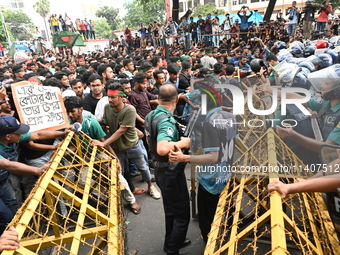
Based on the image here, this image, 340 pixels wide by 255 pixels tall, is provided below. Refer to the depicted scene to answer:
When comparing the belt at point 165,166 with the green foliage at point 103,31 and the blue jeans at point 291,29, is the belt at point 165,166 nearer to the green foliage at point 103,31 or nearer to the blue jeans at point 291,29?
the blue jeans at point 291,29

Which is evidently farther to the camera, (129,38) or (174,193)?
(129,38)

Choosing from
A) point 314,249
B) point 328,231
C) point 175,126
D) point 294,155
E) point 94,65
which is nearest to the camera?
point 314,249

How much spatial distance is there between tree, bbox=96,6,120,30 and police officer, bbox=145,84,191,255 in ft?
207

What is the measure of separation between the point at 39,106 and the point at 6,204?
3.68 ft

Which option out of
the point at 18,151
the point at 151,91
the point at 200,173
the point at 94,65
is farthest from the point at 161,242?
the point at 94,65

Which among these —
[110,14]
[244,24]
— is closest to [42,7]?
[110,14]

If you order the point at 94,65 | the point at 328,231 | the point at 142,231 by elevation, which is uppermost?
the point at 94,65

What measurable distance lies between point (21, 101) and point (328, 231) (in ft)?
10.6

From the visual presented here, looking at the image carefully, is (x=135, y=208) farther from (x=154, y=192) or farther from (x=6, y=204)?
(x=6, y=204)

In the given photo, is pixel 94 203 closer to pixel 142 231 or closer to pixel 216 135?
pixel 142 231

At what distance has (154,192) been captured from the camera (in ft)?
13.1

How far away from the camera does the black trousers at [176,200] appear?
2529 millimetres

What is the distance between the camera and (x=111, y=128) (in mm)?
3703

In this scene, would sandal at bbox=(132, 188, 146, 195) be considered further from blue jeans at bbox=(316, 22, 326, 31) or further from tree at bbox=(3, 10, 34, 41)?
tree at bbox=(3, 10, 34, 41)
